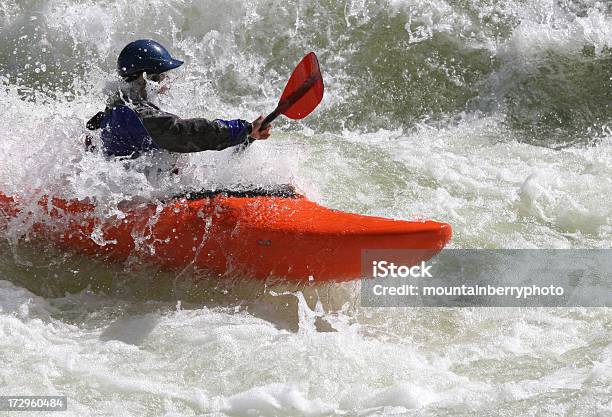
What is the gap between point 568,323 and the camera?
400 centimetres

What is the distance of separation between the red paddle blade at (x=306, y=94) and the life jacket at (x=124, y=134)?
2.22ft

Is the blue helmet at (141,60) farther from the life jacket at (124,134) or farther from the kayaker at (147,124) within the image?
the life jacket at (124,134)

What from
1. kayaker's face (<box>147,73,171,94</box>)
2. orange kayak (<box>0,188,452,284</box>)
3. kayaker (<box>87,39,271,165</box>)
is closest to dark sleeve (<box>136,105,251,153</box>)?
kayaker (<box>87,39,271,165</box>)

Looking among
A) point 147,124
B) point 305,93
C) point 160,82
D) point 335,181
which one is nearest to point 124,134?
point 147,124

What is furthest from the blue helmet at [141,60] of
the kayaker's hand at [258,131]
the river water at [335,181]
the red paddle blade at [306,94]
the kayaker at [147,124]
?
the red paddle blade at [306,94]

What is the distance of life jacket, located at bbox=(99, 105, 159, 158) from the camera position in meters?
3.85

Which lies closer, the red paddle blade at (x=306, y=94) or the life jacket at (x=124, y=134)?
the life jacket at (x=124, y=134)

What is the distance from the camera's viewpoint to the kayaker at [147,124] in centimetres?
383

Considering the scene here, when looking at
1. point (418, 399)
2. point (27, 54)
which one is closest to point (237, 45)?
point (27, 54)

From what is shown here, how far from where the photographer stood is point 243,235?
154 inches

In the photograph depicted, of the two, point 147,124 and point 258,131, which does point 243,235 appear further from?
point 147,124

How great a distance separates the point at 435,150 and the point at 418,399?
110 inches

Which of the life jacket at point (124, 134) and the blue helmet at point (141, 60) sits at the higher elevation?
the blue helmet at point (141, 60)

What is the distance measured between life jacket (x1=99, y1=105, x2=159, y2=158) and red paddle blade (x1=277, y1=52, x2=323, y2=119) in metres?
0.68
